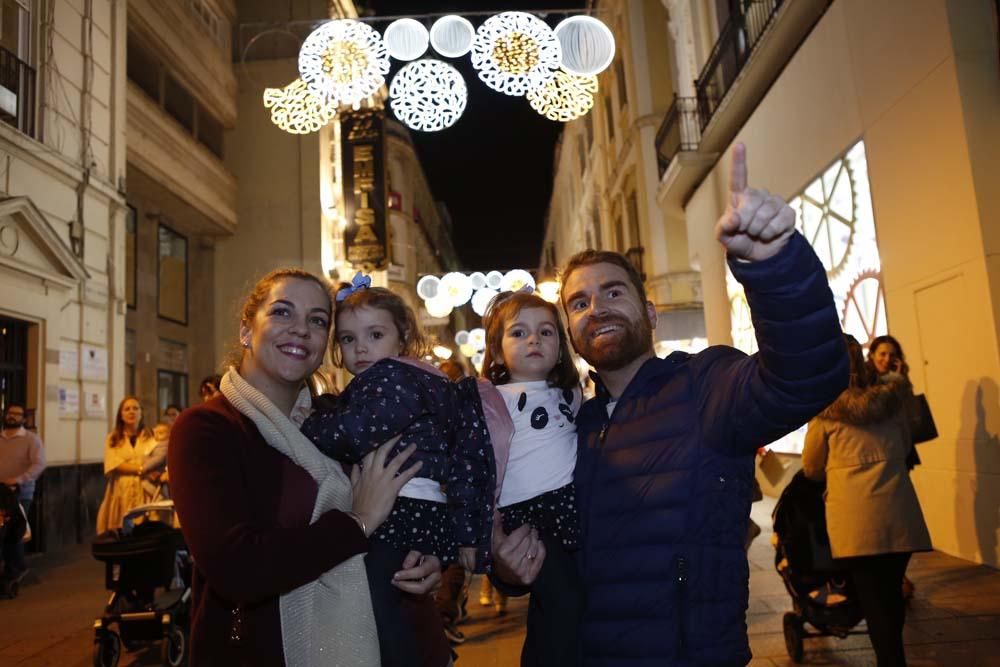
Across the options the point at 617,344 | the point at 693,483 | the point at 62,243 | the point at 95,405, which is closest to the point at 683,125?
the point at 62,243

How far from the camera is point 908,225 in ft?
23.0

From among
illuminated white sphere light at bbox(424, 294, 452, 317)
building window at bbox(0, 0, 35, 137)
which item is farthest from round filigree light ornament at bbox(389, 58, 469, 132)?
illuminated white sphere light at bbox(424, 294, 452, 317)

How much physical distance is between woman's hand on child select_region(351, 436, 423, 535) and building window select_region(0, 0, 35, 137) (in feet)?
34.5

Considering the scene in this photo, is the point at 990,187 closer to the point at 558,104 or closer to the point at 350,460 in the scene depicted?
the point at 558,104

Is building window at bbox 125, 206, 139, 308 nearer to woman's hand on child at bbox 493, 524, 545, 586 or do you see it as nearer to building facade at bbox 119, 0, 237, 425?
building facade at bbox 119, 0, 237, 425

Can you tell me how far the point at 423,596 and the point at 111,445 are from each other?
7504 mm

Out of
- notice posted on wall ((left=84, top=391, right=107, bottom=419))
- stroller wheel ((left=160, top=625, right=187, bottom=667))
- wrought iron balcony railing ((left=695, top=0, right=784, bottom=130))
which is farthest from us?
notice posted on wall ((left=84, top=391, right=107, bottom=419))

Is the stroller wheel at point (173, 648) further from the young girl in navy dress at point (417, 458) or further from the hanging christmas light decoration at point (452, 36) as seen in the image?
the hanging christmas light decoration at point (452, 36)

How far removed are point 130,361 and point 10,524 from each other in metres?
8.38

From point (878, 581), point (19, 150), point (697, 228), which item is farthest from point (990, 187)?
point (19, 150)

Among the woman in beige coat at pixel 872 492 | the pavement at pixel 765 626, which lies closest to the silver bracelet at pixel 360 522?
the woman in beige coat at pixel 872 492

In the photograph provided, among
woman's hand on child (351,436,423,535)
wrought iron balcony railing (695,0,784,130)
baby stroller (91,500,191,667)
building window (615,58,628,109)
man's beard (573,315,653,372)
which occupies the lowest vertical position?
baby stroller (91,500,191,667)

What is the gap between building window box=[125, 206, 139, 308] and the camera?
15.6 m

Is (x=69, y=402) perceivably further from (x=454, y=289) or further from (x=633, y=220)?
(x=633, y=220)
